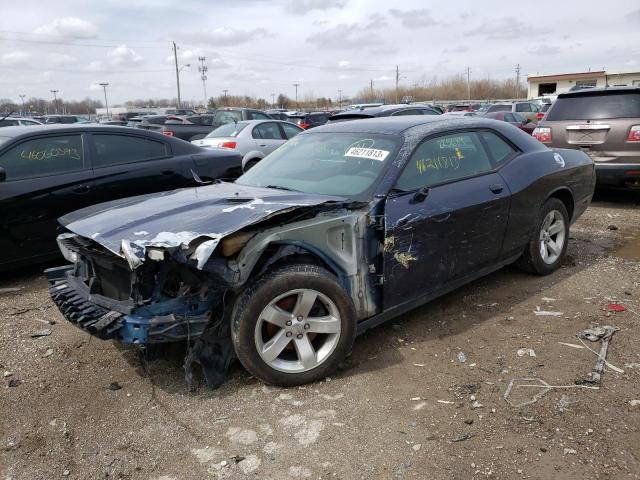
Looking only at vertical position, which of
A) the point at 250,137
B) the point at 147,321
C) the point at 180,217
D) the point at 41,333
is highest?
the point at 250,137

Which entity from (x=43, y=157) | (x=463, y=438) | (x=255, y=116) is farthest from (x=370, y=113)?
(x=463, y=438)

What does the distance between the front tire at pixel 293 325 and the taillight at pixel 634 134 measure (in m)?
6.15

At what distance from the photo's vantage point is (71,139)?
5438mm

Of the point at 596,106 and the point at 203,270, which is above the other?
Answer: the point at 596,106

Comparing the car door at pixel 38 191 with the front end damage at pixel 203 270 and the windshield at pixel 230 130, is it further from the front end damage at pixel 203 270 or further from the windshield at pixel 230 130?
the windshield at pixel 230 130

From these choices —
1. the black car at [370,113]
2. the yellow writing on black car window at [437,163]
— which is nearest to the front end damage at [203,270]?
the yellow writing on black car window at [437,163]

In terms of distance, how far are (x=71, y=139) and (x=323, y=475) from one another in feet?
14.8

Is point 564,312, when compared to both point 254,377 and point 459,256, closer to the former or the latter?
point 459,256

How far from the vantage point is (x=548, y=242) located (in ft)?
16.6

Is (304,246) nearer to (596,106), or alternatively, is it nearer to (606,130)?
(606,130)

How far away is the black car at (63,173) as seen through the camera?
4914mm

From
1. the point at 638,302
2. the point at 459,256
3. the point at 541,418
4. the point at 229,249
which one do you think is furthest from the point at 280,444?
the point at 638,302

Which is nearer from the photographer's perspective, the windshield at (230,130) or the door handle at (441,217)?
the door handle at (441,217)

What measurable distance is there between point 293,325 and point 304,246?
1.56 feet
